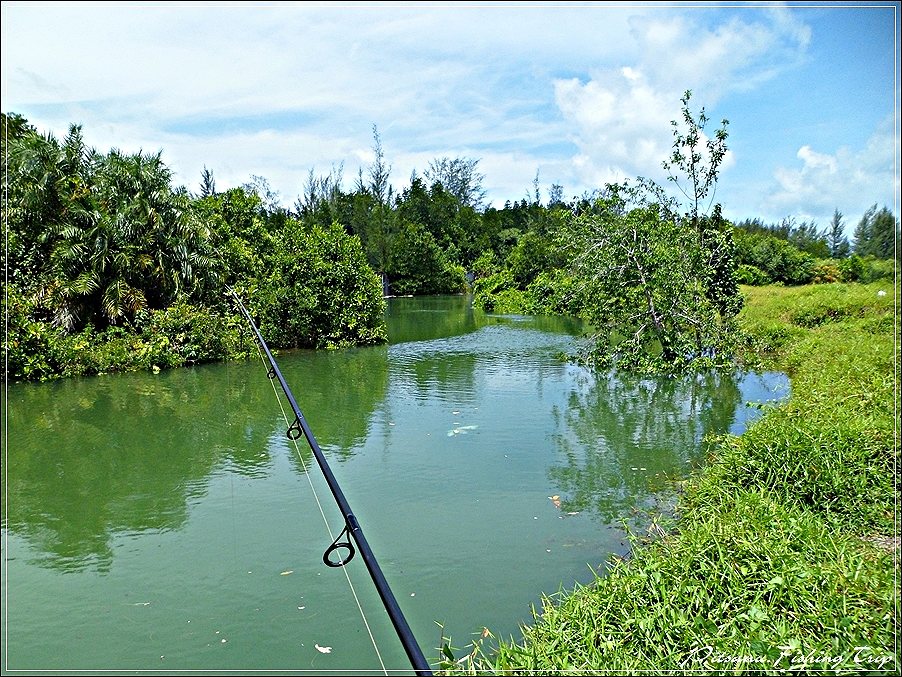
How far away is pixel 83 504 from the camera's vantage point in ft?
19.4

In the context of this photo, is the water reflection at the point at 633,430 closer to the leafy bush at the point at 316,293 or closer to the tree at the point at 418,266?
the leafy bush at the point at 316,293

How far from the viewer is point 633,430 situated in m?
8.01

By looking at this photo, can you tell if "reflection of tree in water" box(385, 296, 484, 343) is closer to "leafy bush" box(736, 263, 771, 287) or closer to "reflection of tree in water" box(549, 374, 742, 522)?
"reflection of tree in water" box(549, 374, 742, 522)

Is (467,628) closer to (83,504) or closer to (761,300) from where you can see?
(83,504)

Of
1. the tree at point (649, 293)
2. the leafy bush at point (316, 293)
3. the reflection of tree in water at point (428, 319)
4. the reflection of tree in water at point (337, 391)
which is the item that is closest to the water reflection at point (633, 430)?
the tree at point (649, 293)

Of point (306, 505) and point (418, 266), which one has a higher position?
point (418, 266)

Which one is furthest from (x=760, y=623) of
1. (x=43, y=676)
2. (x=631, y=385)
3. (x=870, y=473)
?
(x=631, y=385)

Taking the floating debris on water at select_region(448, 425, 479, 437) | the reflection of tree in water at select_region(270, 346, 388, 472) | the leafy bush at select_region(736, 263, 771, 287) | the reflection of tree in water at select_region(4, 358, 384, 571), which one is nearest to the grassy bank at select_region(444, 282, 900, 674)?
the floating debris on water at select_region(448, 425, 479, 437)

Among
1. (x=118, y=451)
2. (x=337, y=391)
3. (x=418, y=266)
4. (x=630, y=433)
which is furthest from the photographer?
(x=418, y=266)

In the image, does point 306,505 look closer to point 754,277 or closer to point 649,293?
point 649,293

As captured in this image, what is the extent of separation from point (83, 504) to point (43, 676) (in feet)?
9.34

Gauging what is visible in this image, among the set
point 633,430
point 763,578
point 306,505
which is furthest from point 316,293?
point 763,578

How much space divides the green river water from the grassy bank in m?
0.64

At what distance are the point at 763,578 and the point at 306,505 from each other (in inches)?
152
